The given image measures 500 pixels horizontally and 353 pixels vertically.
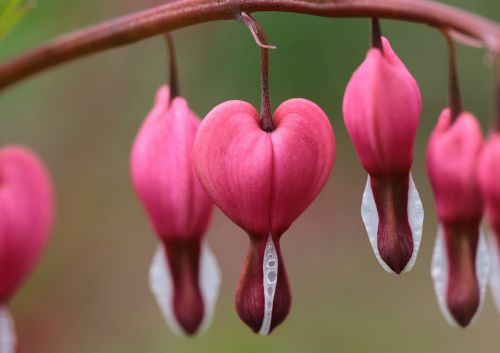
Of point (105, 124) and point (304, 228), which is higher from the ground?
point (105, 124)

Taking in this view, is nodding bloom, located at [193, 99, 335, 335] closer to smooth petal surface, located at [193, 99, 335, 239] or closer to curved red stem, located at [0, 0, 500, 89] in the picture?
smooth petal surface, located at [193, 99, 335, 239]

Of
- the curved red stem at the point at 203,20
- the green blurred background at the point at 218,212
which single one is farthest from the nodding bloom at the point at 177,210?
the green blurred background at the point at 218,212

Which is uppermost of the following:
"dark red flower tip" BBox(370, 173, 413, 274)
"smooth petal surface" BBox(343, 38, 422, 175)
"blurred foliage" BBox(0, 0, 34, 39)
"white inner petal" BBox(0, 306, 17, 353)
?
"blurred foliage" BBox(0, 0, 34, 39)

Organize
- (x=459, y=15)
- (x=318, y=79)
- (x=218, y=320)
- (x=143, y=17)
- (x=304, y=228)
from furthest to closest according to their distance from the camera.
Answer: (x=318, y=79)
(x=304, y=228)
(x=218, y=320)
(x=143, y=17)
(x=459, y=15)

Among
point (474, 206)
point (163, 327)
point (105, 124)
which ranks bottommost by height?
point (163, 327)

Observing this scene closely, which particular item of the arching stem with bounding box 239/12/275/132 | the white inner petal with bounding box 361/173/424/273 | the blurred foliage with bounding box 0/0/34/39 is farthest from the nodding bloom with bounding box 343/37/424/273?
the blurred foliage with bounding box 0/0/34/39

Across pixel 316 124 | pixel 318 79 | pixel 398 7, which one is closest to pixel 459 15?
pixel 398 7

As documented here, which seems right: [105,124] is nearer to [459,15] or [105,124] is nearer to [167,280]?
[167,280]
